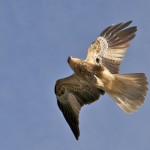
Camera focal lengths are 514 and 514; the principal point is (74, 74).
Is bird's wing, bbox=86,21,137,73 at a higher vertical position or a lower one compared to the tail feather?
higher

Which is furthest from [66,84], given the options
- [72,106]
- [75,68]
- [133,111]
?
[133,111]

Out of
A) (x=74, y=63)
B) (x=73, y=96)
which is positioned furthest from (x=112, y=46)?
(x=74, y=63)

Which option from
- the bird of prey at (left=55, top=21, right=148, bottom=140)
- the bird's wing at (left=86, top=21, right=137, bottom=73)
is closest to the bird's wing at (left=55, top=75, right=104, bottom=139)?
the bird of prey at (left=55, top=21, right=148, bottom=140)

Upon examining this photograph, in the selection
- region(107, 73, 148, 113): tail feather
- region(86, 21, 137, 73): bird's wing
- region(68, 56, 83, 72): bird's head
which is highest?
region(86, 21, 137, 73): bird's wing

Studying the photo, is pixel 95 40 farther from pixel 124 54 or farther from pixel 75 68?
pixel 75 68

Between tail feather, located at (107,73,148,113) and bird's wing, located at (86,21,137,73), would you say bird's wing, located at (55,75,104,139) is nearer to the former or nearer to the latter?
bird's wing, located at (86,21,137,73)

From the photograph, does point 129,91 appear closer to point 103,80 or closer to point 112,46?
point 103,80

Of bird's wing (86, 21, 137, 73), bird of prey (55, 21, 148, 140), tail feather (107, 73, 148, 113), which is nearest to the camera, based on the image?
tail feather (107, 73, 148, 113)
